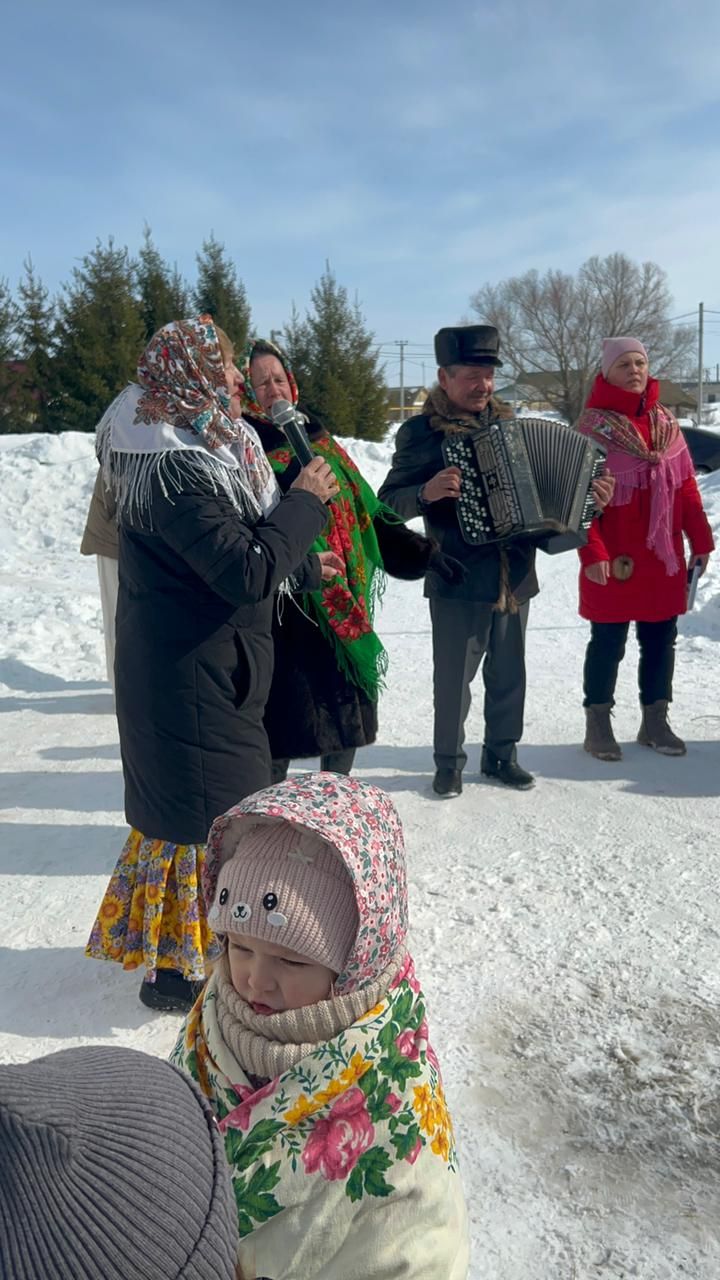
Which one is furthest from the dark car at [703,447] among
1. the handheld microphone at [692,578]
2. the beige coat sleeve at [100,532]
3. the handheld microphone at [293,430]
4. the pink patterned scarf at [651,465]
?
the beige coat sleeve at [100,532]

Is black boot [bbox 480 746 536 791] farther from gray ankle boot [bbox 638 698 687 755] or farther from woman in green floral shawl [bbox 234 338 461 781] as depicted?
woman in green floral shawl [bbox 234 338 461 781]

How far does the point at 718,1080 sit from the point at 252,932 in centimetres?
158

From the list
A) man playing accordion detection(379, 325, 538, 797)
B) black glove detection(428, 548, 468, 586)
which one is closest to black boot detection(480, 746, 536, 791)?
man playing accordion detection(379, 325, 538, 797)

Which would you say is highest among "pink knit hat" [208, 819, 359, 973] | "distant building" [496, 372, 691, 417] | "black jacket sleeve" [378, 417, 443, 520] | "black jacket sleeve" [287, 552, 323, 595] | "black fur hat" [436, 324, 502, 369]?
"distant building" [496, 372, 691, 417]

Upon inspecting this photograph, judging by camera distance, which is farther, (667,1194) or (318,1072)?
(667,1194)

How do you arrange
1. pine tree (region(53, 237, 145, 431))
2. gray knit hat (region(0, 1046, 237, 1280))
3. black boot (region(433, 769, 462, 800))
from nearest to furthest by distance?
gray knit hat (region(0, 1046, 237, 1280)) < black boot (region(433, 769, 462, 800)) < pine tree (region(53, 237, 145, 431))

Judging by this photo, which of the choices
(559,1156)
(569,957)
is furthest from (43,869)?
(559,1156)

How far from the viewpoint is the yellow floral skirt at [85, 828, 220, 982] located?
2.87 metres

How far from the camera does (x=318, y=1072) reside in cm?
153

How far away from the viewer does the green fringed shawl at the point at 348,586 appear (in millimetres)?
3475

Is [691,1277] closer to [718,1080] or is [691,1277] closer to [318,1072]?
[718,1080]

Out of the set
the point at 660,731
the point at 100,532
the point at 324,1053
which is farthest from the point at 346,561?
the point at 100,532

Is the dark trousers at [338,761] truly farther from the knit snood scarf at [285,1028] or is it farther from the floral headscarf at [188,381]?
the knit snood scarf at [285,1028]

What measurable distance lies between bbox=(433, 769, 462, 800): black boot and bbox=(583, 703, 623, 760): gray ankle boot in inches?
32.8
